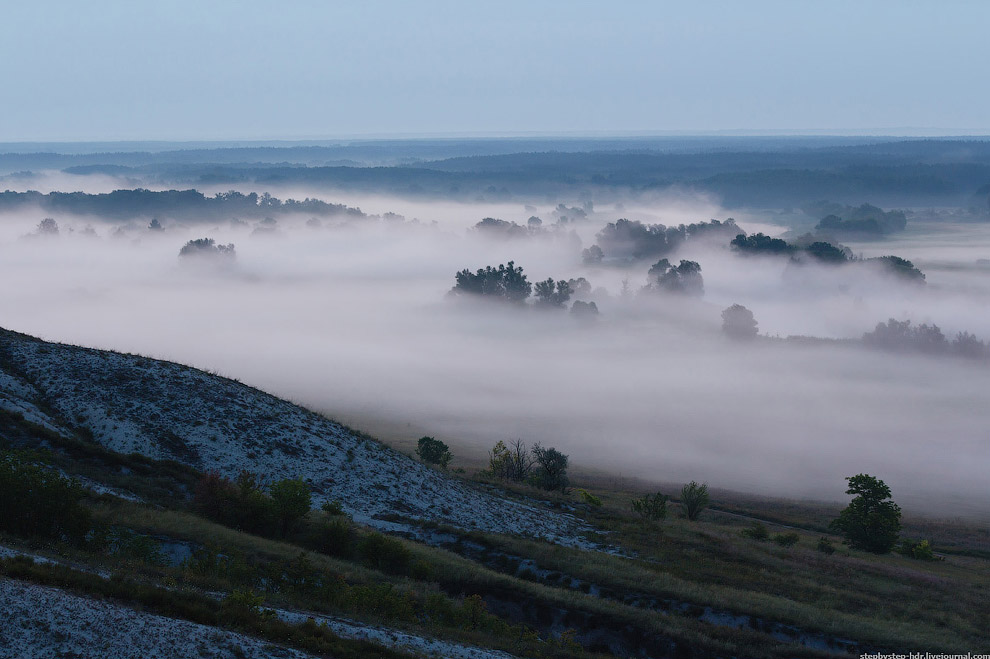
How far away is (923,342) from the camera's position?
6639 inches

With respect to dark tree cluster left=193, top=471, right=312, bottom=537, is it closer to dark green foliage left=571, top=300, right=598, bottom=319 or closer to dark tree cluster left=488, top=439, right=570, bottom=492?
dark tree cluster left=488, top=439, right=570, bottom=492

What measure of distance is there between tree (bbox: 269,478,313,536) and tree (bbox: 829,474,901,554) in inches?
1332

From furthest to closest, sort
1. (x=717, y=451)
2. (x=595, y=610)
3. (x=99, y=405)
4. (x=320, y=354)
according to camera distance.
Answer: (x=320, y=354) → (x=717, y=451) → (x=99, y=405) → (x=595, y=610)

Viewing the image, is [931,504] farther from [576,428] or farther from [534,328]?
[534,328]

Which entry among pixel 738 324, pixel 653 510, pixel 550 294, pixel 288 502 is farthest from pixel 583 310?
pixel 288 502

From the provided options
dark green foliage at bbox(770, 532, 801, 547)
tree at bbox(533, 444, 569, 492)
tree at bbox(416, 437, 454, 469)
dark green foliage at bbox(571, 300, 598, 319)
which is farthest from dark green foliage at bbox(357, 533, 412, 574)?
dark green foliage at bbox(571, 300, 598, 319)

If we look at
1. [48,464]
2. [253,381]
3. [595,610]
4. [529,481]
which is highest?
[48,464]

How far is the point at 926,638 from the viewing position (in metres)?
26.3

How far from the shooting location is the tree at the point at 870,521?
4775 cm

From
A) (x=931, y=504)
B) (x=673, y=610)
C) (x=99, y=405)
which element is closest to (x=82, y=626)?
(x=673, y=610)

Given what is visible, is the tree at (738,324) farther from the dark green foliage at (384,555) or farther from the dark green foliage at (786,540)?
the dark green foliage at (384,555)

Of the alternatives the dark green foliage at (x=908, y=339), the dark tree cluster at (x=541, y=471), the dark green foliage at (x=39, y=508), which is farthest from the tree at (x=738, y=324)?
the dark green foliage at (x=39, y=508)

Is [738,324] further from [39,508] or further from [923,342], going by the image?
[39,508]

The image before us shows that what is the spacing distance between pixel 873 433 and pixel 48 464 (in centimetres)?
11420
